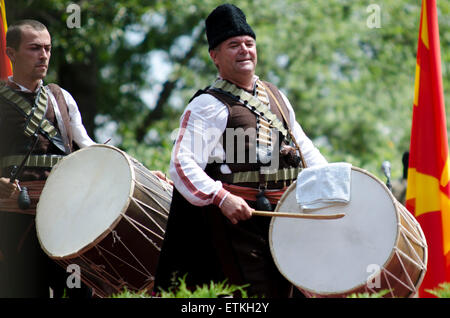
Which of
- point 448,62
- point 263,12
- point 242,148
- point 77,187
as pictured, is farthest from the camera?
point 448,62

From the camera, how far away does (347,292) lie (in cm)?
387

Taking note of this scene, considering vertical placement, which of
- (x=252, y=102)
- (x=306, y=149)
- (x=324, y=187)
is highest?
(x=252, y=102)

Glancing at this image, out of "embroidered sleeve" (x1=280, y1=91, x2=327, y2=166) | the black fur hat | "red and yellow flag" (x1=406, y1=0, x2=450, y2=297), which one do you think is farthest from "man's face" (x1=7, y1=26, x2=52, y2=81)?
"red and yellow flag" (x1=406, y1=0, x2=450, y2=297)

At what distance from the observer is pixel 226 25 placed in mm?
4520

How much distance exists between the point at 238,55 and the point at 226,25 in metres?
0.17

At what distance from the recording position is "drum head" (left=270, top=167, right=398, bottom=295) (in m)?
3.92

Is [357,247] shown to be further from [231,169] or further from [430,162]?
[430,162]

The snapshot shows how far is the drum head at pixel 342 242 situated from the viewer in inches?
154

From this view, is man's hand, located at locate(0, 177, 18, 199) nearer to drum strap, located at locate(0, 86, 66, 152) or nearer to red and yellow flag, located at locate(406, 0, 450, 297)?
drum strap, located at locate(0, 86, 66, 152)

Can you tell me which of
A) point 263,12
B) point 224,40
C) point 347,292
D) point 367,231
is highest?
point 263,12

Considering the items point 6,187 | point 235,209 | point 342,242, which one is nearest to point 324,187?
point 342,242

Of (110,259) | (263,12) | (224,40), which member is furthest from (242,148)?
(263,12)
